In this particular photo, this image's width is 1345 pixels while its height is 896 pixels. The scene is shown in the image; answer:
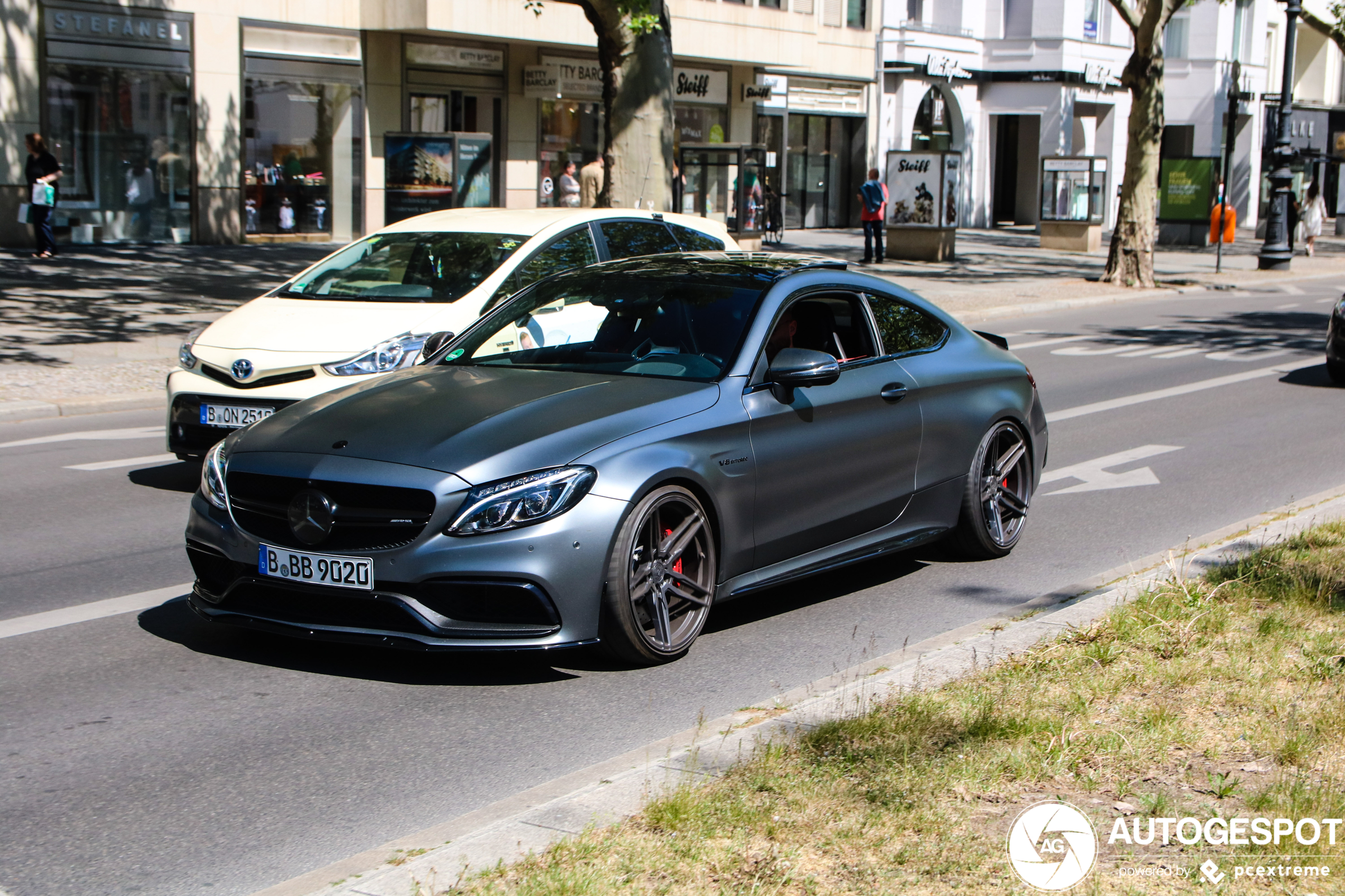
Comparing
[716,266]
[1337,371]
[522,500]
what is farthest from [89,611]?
[1337,371]

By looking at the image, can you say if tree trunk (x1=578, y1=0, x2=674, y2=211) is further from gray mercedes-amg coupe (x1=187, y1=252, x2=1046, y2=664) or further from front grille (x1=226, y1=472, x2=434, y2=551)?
front grille (x1=226, y1=472, x2=434, y2=551)

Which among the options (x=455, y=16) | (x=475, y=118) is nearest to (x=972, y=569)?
(x=455, y=16)

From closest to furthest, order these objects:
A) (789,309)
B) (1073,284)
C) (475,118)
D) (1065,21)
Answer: (789,309)
(1073,284)
(475,118)
(1065,21)

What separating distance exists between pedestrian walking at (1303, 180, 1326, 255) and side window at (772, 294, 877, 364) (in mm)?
36401

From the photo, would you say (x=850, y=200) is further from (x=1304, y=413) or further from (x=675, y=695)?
(x=675, y=695)

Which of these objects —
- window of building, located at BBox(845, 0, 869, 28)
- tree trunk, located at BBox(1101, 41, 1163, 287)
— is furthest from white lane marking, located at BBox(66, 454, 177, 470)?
window of building, located at BBox(845, 0, 869, 28)

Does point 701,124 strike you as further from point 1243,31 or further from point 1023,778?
point 1023,778

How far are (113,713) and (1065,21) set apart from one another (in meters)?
48.7

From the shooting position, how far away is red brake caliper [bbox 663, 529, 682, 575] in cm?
577

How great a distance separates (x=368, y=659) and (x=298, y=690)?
1.45 feet

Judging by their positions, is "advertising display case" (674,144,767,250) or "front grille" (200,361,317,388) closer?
"front grille" (200,361,317,388)

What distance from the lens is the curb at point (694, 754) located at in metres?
3.72

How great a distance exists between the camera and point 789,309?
678cm

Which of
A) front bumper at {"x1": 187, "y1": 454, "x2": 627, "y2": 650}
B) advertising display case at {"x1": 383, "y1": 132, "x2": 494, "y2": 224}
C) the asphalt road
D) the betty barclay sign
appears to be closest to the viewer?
the asphalt road
